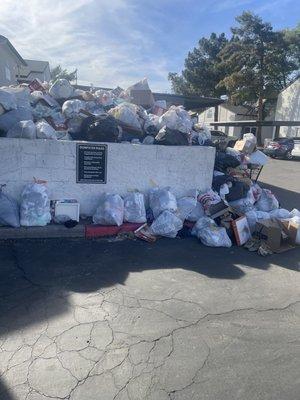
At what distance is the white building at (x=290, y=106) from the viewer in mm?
30484

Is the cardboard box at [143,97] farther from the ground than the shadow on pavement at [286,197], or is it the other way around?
the cardboard box at [143,97]

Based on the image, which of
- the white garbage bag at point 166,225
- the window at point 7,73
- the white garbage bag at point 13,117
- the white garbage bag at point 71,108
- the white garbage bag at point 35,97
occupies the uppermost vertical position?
the window at point 7,73

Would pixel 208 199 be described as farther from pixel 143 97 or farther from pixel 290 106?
pixel 290 106

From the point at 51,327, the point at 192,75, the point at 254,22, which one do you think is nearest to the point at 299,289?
the point at 51,327

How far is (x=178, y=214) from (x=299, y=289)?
2324mm

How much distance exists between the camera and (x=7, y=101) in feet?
19.7

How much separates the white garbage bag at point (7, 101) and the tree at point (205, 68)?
1353 inches

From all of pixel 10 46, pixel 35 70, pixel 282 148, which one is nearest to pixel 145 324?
pixel 282 148

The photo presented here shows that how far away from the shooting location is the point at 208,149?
6.33 metres

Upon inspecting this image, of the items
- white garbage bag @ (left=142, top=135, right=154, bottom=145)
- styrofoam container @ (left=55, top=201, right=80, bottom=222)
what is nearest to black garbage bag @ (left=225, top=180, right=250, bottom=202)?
white garbage bag @ (left=142, top=135, right=154, bottom=145)

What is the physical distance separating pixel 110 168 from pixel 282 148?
59.6ft

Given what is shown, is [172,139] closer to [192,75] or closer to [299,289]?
[299,289]

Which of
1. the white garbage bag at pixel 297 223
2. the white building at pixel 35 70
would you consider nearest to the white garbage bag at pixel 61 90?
the white garbage bag at pixel 297 223

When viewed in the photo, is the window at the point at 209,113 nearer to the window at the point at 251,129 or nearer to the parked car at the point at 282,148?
the window at the point at 251,129
